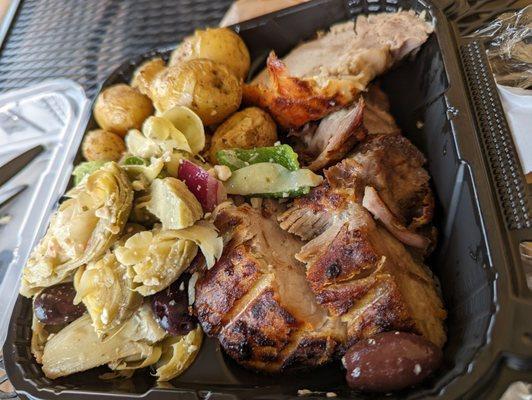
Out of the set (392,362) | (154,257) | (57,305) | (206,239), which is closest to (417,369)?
(392,362)

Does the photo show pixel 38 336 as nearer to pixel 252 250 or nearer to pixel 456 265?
pixel 252 250

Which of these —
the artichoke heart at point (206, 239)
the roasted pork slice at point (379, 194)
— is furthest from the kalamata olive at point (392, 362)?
the artichoke heart at point (206, 239)

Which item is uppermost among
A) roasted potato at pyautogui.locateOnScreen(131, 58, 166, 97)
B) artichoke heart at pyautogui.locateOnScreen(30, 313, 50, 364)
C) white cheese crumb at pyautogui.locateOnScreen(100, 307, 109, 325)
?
roasted potato at pyautogui.locateOnScreen(131, 58, 166, 97)

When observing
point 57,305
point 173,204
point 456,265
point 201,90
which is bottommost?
point 57,305

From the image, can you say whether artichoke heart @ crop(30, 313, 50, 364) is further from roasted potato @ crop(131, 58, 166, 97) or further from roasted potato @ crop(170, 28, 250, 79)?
roasted potato @ crop(170, 28, 250, 79)

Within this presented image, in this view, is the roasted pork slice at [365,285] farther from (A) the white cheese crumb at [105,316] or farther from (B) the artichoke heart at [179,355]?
(A) the white cheese crumb at [105,316]

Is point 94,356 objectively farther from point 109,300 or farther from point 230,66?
point 230,66

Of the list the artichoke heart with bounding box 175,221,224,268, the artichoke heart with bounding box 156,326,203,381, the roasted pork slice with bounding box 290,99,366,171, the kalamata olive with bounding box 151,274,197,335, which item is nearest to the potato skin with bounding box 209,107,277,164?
the roasted pork slice with bounding box 290,99,366,171
